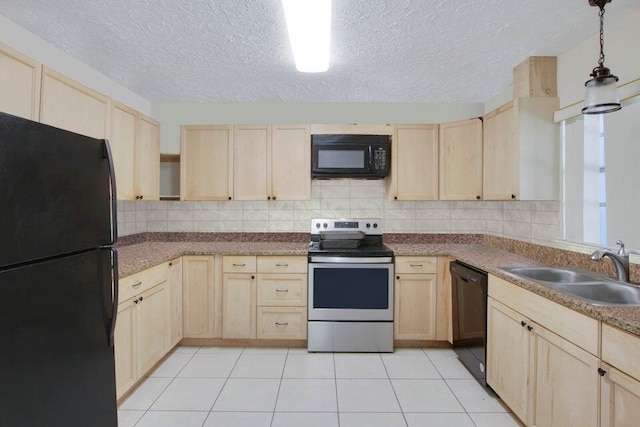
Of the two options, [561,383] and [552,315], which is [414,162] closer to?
[552,315]

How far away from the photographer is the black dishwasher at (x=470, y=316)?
88.3 inches

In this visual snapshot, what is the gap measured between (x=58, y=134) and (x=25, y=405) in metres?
0.91

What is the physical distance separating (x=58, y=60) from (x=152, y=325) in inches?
78.7

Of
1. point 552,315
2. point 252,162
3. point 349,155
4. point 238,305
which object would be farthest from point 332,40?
point 238,305

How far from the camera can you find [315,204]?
11.3 feet

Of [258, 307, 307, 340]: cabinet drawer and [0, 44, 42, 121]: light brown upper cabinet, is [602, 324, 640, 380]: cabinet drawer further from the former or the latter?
[0, 44, 42, 121]: light brown upper cabinet

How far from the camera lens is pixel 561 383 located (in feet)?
4.89

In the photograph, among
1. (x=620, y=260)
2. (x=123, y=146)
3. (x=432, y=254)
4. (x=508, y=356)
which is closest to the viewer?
(x=620, y=260)

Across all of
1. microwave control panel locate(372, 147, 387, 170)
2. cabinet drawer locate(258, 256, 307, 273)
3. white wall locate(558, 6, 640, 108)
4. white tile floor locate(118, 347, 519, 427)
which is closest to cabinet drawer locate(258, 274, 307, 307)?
cabinet drawer locate(258, 256, 307, 273)

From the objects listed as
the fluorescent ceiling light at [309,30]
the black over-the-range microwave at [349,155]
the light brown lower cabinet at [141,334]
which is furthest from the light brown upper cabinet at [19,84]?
the black over-the-range microwave at [349,155]

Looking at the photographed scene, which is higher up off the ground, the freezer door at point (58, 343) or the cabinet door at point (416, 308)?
the freezer door at point (58, 343)

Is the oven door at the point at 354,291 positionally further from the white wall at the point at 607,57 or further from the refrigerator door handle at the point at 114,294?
the white wall at the point at 607,57

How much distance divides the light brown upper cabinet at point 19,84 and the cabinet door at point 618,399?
2.74 meters

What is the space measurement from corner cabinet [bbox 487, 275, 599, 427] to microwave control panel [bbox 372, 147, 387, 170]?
4.60ft
